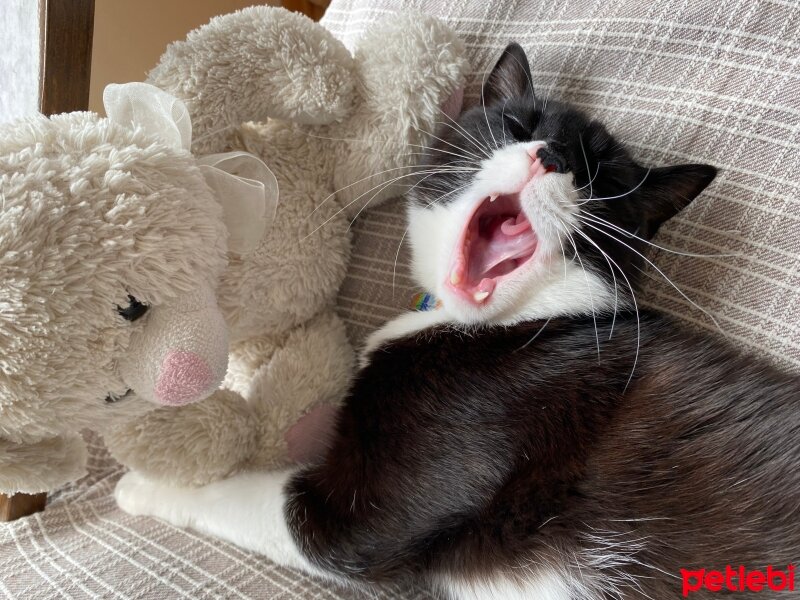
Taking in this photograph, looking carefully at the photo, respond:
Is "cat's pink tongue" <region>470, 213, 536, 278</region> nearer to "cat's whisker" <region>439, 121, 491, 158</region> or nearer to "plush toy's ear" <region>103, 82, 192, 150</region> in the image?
"cat's whisker" <region>439, 121, 491, 158</region>

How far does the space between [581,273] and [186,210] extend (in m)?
0.53

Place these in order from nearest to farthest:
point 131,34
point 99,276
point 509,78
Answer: point 99,276
point 509,78
point 131,34

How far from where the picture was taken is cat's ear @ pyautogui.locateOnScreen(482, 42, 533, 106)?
0.92 meters

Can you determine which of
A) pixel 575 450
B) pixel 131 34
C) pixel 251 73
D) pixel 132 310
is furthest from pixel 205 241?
pixel 131 34

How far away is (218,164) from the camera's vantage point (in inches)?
32.2

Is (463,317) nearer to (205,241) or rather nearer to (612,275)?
(612,275)

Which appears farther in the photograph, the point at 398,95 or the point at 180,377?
the point at 398,95

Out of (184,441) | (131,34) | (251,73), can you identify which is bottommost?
(184,441)

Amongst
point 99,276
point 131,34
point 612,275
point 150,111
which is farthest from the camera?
point 131,34

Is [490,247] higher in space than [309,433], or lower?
higher

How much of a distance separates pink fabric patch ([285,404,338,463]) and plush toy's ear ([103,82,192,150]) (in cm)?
48

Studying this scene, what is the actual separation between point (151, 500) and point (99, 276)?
48 centimetres

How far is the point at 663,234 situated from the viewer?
0.94 m

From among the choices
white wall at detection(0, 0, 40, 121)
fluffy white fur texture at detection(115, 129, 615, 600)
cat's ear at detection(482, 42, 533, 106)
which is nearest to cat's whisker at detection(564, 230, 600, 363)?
fluffy white fur texture at detection(115, 129, 615, 600)
